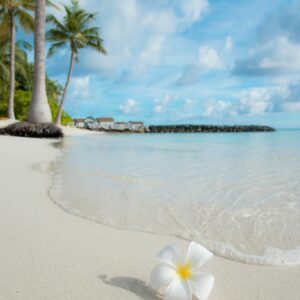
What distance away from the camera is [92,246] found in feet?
5.49

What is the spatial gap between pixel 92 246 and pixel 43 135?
39.8 feet

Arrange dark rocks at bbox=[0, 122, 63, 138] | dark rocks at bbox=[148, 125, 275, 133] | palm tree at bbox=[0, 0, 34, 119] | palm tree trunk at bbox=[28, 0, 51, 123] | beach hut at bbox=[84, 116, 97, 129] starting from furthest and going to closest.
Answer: dark rocks at bbox=[148, 125, 275, 133]
beach hut at bbox=[84, 116, 97, 129]
palm tree at bbox=[0, 0, 34, 119]
palm tree trunk at bbox=[28, 0, 51, 123]
dark rocks at bbox=[0, 122, 63, 138]

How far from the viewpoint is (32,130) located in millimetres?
12820

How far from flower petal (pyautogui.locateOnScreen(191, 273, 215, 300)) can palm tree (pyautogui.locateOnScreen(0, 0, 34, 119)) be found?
67.7ft

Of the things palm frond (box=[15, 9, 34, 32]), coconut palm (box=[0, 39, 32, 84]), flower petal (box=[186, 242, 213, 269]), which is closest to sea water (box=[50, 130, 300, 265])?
flower petal (box=[186, 242, 213, 269])

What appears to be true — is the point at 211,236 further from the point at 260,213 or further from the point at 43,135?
the point at 43,135

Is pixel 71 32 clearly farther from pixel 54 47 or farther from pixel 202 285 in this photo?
pixel 202 285

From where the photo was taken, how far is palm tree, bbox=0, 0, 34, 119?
1922 cm

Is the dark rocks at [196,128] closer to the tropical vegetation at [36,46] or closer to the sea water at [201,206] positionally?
the tropical vegetation at [36,46]

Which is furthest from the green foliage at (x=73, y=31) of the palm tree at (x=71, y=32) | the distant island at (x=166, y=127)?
the distant island at (x=166, y=127)

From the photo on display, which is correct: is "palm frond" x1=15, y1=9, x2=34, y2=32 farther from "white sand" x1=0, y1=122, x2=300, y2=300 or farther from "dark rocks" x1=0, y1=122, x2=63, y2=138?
"white sand" x1=0, y1=122, x2=300, y2=300

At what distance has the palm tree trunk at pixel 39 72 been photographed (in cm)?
1334

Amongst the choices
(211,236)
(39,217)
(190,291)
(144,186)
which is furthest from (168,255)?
(144,186)

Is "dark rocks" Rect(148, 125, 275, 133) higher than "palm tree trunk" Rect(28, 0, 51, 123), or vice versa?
"palm tree trunk" Rect(28, 0, 51, 123)
